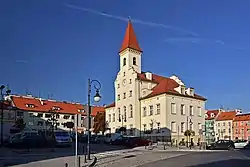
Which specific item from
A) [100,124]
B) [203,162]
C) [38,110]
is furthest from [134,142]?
[38,110]

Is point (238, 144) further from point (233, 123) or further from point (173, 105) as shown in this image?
point (233, 123)

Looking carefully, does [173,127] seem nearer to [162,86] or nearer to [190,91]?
[162,86]

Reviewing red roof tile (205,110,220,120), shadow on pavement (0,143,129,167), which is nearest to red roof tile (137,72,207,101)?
shadow on pavement (0,143,129,167)

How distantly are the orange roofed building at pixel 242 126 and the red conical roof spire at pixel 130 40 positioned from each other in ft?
181

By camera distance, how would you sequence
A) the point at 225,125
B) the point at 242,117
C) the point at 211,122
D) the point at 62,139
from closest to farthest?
the point at 62,139, the point at 242,117, the point at 225,125, the point at 211,122

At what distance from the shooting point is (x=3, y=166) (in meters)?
20.4

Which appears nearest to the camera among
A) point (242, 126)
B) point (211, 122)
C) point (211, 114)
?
point (242, 126)

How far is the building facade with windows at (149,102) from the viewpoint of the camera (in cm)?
7175

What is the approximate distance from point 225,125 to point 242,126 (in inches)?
330

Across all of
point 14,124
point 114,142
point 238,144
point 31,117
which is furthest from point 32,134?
point 31,117

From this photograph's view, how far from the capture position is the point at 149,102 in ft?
248

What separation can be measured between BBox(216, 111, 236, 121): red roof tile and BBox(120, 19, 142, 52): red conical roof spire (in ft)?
192

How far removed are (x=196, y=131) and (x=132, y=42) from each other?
2414 cm

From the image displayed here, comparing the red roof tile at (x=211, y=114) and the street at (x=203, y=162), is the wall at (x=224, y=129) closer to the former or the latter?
the red roof tile at (x=211, y=114)
